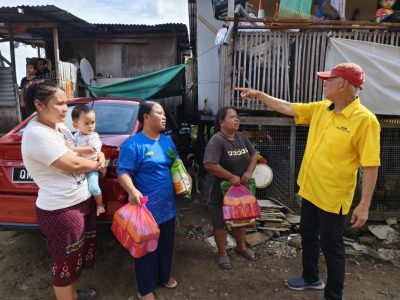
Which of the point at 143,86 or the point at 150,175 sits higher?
the point at 143,86

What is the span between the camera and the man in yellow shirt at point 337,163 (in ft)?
7.82

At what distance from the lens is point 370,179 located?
2.37 metres

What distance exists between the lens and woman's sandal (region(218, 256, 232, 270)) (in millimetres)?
3461

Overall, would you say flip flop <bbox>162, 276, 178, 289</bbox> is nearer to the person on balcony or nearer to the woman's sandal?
the woman's sandal

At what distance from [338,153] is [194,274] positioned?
6.34 feet

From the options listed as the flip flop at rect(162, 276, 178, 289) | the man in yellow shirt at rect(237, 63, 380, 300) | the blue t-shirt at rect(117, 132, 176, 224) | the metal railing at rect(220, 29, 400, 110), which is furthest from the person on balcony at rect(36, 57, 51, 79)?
the man in yellow shirt at rect(237, 63, 380, 300)

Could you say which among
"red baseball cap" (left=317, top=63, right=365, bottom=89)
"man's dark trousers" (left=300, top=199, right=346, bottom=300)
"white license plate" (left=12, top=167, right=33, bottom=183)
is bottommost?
"man's dark trousers" (left=300, top=199, right=346, bottom=300)

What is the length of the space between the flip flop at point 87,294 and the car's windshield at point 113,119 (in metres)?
1.62

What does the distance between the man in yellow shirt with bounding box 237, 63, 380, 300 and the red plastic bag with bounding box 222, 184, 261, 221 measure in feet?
1.83

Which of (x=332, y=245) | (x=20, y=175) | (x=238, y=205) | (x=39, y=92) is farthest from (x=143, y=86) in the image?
(x=332, y=245)

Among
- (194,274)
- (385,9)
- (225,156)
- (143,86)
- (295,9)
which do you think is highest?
(385,9)

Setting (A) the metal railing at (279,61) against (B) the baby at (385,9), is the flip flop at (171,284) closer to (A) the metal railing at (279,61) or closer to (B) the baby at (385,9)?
(A) the metal railing at (279,61)

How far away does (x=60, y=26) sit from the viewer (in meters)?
8.64

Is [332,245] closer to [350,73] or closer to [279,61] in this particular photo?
[350,73]
